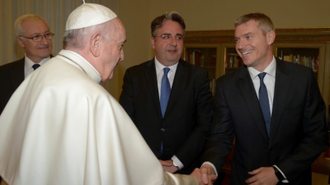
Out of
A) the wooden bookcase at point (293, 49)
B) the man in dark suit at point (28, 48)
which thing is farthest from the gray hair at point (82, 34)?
the wooden bookcase at point (293, 49)

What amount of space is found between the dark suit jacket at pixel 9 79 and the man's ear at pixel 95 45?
1704 millimetres

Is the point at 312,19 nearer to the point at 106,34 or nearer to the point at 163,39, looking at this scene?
the point at 163,39

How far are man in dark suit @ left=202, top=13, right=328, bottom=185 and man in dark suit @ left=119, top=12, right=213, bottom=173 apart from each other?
268mm

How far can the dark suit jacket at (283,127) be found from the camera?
6.90 feet

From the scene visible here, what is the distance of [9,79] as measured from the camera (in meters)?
2.89

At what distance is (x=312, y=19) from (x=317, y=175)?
107 inches

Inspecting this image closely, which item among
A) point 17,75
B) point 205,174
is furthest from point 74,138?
point 17,75

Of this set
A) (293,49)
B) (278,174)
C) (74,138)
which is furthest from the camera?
(293,49)

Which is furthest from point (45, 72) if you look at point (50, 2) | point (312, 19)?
point (312, 19)

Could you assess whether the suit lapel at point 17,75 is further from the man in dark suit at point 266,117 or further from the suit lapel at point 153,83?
the man in dark suit at point 266,117

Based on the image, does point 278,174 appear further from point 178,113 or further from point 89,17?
point 89,17

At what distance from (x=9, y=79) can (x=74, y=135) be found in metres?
1.97

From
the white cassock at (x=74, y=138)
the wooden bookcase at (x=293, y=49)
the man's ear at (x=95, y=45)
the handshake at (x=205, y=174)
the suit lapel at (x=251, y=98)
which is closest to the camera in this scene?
the white cassock at (x=74, y=138)

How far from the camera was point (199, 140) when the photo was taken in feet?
8.32
